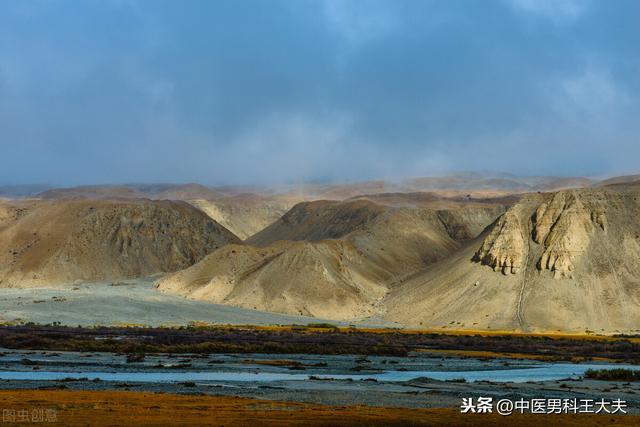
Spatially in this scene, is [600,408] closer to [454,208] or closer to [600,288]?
[600,288]

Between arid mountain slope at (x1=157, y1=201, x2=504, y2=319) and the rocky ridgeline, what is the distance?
19.5m

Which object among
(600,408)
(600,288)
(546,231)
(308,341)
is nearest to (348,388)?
(600,408)

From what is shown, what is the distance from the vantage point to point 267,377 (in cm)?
4703

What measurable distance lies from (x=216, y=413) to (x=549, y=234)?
9080 centimetres

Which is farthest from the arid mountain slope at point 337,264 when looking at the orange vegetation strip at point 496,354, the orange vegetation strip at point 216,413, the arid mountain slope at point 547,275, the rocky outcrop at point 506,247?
the orange vegetation strip at point 216,413

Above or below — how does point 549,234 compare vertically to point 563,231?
below

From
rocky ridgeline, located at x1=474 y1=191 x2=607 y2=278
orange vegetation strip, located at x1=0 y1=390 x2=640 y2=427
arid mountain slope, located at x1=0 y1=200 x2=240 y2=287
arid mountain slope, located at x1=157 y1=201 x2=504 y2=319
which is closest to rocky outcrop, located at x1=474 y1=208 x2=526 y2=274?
rocky ridgeline, located at x1=474 y1=191 x2=607 y2=278

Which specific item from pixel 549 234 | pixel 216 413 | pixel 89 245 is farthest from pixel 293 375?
pixel 89 245

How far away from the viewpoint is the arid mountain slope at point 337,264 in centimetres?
12594

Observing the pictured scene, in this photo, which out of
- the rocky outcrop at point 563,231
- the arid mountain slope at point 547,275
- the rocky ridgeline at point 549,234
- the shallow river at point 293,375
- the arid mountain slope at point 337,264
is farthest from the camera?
the arid mountain slope at point 337,264

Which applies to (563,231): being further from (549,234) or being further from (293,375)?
(293,375)

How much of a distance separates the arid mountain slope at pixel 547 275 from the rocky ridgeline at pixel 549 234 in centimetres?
13

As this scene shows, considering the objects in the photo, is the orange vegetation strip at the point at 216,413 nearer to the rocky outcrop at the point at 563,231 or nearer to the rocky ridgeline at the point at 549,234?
the rocky outcrop at the point at 563,231

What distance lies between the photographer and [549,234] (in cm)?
11394
